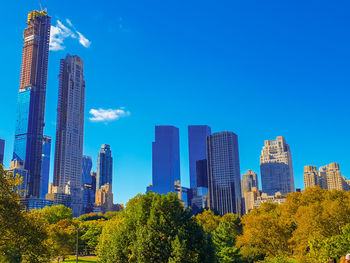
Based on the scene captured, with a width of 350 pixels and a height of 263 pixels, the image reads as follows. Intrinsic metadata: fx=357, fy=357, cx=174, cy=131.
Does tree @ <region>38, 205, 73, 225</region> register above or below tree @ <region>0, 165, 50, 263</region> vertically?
above

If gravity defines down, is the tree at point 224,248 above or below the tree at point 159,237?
below

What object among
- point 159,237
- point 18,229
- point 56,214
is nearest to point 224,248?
point 159,237

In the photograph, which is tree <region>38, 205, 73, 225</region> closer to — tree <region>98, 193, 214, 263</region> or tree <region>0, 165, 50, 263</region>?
tree <region>98, 193, 214, 263</region>

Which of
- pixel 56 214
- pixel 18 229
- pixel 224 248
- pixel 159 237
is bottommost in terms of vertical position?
pixel 224 248

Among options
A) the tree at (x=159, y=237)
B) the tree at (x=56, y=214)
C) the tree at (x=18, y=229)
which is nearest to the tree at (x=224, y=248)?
the tree at (x=159, y=237)

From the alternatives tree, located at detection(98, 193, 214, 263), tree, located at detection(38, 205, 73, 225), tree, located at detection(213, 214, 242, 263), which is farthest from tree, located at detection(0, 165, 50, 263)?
tree, located at detection(38, 205, 73, 225)

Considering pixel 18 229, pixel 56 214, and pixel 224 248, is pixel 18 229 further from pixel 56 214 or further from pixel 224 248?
pixel 56 214

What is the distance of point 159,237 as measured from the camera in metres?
36.2

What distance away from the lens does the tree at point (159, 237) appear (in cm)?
3506

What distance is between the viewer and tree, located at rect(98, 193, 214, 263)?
3506 centimetres

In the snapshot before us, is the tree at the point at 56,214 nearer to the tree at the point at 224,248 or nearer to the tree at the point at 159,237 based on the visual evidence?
the tree at the point at 224,248

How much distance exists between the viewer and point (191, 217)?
→ 4069 centimetres

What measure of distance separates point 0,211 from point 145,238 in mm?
13727

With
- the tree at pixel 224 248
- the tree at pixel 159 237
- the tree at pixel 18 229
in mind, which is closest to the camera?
the tree at pixel 18 229
